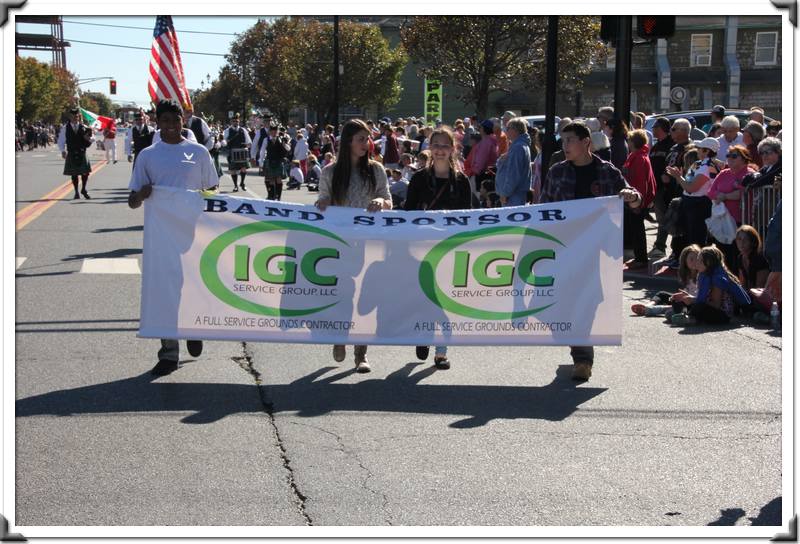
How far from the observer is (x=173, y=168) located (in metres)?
8.24

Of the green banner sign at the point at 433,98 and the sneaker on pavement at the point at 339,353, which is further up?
the green banner sign at the point at 433,98

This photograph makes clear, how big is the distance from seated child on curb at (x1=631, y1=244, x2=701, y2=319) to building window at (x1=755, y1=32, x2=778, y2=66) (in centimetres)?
4649

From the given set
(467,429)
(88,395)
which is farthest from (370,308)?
(88,395)

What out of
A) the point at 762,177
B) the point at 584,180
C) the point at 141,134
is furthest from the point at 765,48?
the point at 584,180

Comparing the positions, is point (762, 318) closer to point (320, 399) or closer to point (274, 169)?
point (320, 399)

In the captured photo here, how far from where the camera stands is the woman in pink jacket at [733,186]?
12273 mm

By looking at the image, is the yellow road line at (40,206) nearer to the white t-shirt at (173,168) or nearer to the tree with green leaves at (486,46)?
the white t-shirt at (173,168)

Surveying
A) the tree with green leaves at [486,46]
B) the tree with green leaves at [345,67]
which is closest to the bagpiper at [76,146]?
the tree with green leaves at [486,46]

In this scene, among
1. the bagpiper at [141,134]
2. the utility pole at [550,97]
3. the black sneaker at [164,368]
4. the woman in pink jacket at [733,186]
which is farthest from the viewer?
the bagpiper at [141,134]

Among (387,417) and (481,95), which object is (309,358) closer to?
(387,417)

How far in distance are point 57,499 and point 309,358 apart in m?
3.46

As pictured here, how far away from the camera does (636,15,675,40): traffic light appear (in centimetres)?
1304

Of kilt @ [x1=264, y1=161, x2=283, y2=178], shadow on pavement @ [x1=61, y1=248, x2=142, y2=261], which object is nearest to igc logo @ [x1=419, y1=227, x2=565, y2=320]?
shadow on pavement @ [x1=61, y1=248, x2=142, y2=261]

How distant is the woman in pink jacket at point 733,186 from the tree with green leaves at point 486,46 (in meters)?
22.7
